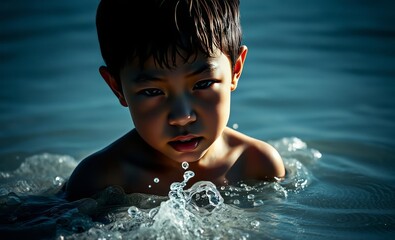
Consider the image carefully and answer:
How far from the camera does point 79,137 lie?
13.4 feet

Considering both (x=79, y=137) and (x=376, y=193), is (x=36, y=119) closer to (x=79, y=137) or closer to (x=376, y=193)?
(x=79, y=137)

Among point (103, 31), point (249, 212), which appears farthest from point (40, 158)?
point (249, 212)

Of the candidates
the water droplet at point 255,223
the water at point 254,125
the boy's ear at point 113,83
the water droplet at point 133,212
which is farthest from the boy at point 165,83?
the water droplet at point 255,223

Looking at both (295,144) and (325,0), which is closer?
(295,144)

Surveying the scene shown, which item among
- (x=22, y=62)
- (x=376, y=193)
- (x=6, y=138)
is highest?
(x=22, y=62)

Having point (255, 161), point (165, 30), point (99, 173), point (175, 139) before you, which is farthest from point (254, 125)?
point (165, 30)

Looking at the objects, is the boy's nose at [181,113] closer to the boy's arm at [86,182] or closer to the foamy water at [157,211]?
the foamy water at [157,211]

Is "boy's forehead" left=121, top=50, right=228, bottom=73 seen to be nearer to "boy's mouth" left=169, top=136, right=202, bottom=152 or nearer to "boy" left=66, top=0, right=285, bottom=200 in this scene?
"boy" left=66, top=0, right=285, bottom=200

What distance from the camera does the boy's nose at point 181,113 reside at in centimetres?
243

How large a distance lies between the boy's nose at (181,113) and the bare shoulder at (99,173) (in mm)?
484

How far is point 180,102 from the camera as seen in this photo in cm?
245

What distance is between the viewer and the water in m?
2.52

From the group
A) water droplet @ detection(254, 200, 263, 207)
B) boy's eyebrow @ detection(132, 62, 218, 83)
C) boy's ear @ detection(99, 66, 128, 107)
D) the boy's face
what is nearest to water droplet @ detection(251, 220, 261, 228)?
water droplet @ detection(254, 200, 263, 207)

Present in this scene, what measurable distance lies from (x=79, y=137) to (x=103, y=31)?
59.4 inches
